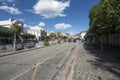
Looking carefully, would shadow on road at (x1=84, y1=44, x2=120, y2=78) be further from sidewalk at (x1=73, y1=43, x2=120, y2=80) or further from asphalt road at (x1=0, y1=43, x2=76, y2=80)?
asphalt road at (x1=0, y1=43, x2=76, y2=80)

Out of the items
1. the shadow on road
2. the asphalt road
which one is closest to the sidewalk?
the shadow on road

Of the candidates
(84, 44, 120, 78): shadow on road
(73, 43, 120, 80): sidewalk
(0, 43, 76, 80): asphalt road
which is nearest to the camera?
(73, 43, 120, 80): sidewalk

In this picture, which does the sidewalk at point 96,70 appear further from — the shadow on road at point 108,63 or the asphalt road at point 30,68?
the asphalt road at point 30,68

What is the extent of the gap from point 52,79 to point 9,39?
6278 cm

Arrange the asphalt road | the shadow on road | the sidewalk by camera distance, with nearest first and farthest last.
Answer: the sidewalk, the asphalt road, the shadow on road

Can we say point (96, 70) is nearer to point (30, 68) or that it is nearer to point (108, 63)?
point (108, 63)

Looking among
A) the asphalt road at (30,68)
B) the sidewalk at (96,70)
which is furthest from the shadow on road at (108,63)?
the asphalt road at (30,68)

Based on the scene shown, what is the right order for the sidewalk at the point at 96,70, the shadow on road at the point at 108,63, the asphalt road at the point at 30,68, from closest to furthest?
the sidewalk at the point at 96,70 < the asphalt road at the point at 30,68 < the shadow on road at the point at 108,63

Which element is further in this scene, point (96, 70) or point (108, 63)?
point (108, 63)

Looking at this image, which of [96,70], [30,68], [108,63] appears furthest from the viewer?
[108,63]

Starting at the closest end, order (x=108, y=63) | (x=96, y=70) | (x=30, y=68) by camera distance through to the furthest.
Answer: (x=96, y=70) < (x=30, y=68) < (x=108, y=63)

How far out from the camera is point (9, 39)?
69.9 metres

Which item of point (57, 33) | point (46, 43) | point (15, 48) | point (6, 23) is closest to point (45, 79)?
point (15, 48)

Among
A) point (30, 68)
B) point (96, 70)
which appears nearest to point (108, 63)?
point (96, 70)
